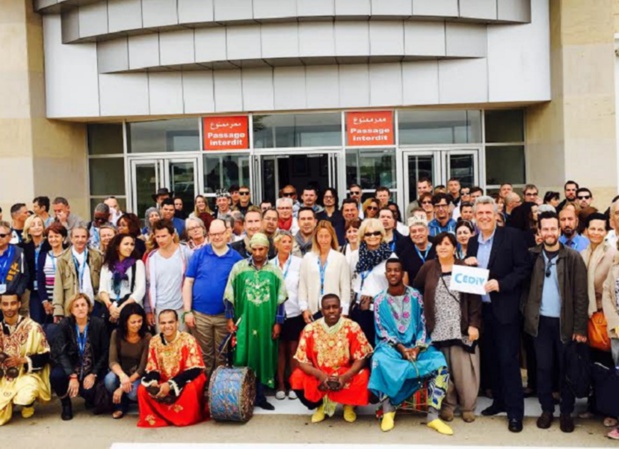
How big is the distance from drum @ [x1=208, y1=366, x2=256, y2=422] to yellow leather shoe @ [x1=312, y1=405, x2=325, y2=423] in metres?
0.64

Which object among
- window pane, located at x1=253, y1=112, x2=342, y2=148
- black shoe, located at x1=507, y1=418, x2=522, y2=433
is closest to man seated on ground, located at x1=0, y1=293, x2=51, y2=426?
black shoe, located at x1=507, y1=418, x2=522, y2=433

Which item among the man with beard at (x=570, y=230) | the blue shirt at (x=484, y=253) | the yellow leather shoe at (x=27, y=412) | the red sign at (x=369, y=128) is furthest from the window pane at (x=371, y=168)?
the yellow leather shoe at (x=27, y=412)

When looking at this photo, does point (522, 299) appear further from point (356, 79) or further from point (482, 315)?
point (356, 79)

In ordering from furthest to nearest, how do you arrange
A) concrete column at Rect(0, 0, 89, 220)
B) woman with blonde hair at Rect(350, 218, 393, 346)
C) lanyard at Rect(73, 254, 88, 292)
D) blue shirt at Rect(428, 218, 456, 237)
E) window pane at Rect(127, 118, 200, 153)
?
window pane at Rect(127, 118, 200, 153)
concrete column at Rect(0, 0, 89, 220)
blue shirt at Rect(428, 218, 456, 237)
lanyard at Rect(73, 254, 88, 292)
woman with blonde hair at Rect(350, 218, 393, 346)

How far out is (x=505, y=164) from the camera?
47.3ft

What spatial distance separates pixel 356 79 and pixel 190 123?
3.95 meters

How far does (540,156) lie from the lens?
13625 mm

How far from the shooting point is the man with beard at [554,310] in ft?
18.7

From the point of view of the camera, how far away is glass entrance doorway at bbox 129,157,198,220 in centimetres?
1481

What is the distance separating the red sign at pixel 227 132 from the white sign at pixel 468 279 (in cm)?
918

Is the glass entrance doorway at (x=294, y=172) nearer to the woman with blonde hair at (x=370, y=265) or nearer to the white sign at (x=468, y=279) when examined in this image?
the woman with blonde hair at (x=370, y=265)

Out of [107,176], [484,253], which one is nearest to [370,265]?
[484,253]

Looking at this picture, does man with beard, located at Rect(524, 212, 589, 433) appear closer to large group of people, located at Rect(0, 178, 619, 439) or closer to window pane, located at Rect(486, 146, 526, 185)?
large group of people, located at Rect(0, 178, 619, 439)

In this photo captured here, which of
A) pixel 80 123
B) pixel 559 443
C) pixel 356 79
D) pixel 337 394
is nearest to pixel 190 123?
pixel 80 123
